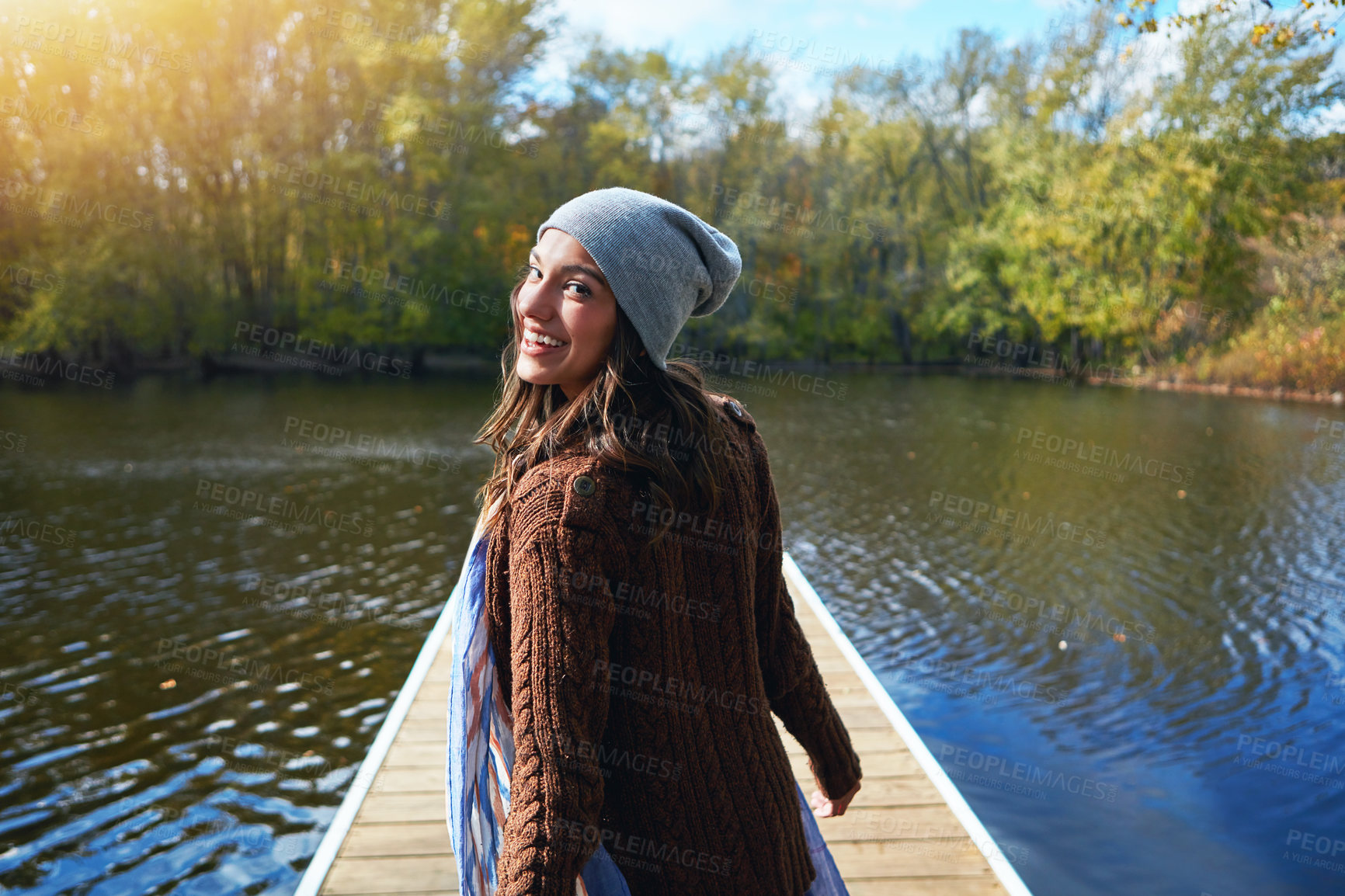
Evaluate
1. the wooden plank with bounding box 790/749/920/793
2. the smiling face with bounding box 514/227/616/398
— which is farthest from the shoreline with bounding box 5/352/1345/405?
→ the smiling face with bounding box 514/227/616/398

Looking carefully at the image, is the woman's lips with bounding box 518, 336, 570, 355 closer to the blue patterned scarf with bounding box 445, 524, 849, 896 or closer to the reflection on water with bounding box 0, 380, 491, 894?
the blue patterned scarf with bounding box 445, 524, 849, 896

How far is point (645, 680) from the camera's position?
1.18 meters

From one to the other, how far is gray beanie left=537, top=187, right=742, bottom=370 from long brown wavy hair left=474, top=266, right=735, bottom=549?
39 millimetres

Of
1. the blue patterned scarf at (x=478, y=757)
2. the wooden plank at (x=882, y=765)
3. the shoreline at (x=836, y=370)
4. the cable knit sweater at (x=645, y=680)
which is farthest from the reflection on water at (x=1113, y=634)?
the shoreline at (x=836, y=370)

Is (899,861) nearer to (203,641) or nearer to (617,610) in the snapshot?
(617,610)

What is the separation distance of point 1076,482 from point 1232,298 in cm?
1685

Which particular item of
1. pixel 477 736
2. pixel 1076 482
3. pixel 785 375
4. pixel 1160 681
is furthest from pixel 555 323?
pixel 785 375

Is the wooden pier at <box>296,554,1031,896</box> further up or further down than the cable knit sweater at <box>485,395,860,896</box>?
further down

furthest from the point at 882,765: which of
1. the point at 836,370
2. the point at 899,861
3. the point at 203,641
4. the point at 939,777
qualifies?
the point at 836,370

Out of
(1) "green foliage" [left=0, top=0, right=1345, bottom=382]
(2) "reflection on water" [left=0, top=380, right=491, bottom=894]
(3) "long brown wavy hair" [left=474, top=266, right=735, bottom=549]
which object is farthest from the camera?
(1) "green foliage" [left=0, top=0, right=1345, bottom=382]

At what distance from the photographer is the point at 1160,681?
6.48m

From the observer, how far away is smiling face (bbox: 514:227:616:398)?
125 cm

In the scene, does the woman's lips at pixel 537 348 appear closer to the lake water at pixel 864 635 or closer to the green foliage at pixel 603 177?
the lake water at pixel 864 635

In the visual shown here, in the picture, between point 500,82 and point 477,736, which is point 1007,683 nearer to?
point 477,736
